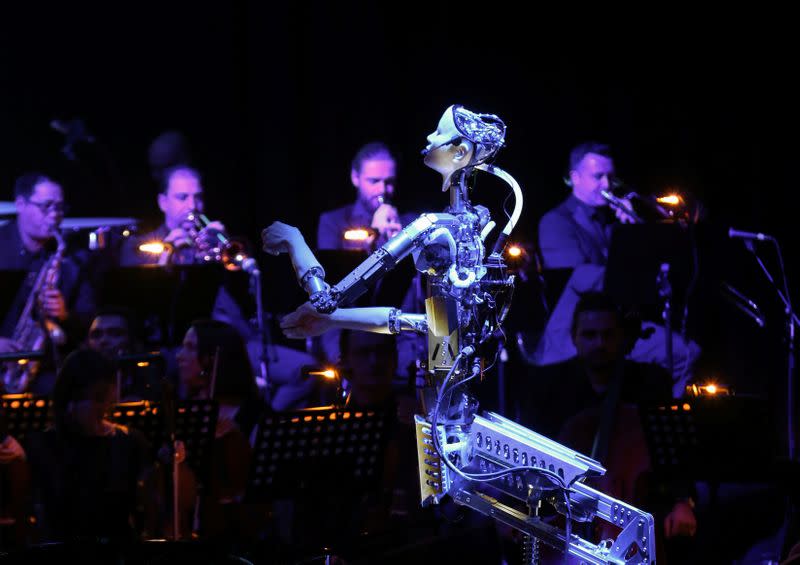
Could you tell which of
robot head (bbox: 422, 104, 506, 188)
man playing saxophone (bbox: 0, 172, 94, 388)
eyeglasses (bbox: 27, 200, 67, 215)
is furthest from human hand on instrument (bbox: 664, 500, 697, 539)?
eyeglasses (bbox: 27, 200, 67, 215)

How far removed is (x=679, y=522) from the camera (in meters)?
5.66

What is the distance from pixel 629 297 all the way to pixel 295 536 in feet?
8.88

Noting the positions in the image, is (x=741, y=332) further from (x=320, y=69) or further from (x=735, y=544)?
(x=320, y=69)

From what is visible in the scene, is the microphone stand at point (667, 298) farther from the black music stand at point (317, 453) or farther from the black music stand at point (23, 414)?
the black music stand at point (23, 414)

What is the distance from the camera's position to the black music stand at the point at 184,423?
5.66 meters

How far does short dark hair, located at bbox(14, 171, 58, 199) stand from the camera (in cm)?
795

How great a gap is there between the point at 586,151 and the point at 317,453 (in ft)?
13.8

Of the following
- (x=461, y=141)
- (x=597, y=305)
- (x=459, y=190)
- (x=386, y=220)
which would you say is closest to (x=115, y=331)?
(x=386, y=220)

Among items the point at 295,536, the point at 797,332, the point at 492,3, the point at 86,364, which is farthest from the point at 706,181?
the point at 86,364

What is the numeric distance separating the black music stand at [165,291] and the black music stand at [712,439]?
313 centimetres

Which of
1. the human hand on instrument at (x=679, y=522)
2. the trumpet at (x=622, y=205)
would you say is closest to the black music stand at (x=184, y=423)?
the human hand on instrument at (x=679, y=522)

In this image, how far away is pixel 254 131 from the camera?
8.80m

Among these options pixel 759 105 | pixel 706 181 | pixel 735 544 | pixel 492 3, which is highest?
pixel 492 3

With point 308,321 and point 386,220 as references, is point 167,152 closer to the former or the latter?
point 386,220
